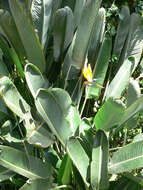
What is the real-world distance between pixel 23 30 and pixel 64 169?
633 millimetres

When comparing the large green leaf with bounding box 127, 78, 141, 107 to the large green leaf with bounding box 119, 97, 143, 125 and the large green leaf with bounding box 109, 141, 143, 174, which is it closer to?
the large green leaf with bounding box 119, 97, 143, 125

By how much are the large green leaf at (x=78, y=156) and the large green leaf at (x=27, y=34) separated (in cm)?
51

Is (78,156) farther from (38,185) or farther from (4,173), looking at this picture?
(4,173)

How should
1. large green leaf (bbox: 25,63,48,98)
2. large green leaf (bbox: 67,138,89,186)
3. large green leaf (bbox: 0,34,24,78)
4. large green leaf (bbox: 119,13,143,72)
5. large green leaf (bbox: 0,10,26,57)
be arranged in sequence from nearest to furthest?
1. large green leaf (bbox: 67,138,89,186)
2. large green leaf (bbox: 25,63,48,98)
3. large green leaf (bbox: 0,10,26,57)
4. large green leaf (bbox: 0,34,24,78)
5. large green leaf (bbox: 119,13,143,72)

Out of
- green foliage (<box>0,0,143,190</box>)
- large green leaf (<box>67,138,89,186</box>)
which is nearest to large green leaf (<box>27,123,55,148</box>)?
green foliage (<box>0,0,143,190</box>)

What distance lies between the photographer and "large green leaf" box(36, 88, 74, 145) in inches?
44.0

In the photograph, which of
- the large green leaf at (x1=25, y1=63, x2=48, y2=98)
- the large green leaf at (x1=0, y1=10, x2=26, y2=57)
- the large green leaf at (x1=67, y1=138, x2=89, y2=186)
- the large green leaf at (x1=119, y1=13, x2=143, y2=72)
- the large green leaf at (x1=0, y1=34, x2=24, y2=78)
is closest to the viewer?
the large green leaf at (x1=67, y1=138, x2=89, y2=186)

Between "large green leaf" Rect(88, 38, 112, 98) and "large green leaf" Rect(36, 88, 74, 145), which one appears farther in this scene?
"large green leaf" Rect(88, 38, 112, 98)

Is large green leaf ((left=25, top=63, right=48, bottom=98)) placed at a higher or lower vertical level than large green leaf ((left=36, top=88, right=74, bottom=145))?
→ higher

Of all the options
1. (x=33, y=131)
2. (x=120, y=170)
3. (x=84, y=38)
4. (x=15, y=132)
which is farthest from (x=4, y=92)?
(x=120, y=170)

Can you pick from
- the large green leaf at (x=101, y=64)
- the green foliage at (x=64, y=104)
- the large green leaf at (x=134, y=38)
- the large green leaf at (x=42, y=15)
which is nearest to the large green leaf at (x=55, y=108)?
the green foliage at (x=64, y=104)

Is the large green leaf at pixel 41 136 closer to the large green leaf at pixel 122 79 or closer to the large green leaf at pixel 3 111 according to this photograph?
the large green leaf at pixel 3 111

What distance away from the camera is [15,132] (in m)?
1.42

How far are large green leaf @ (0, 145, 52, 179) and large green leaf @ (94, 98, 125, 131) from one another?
29cm
